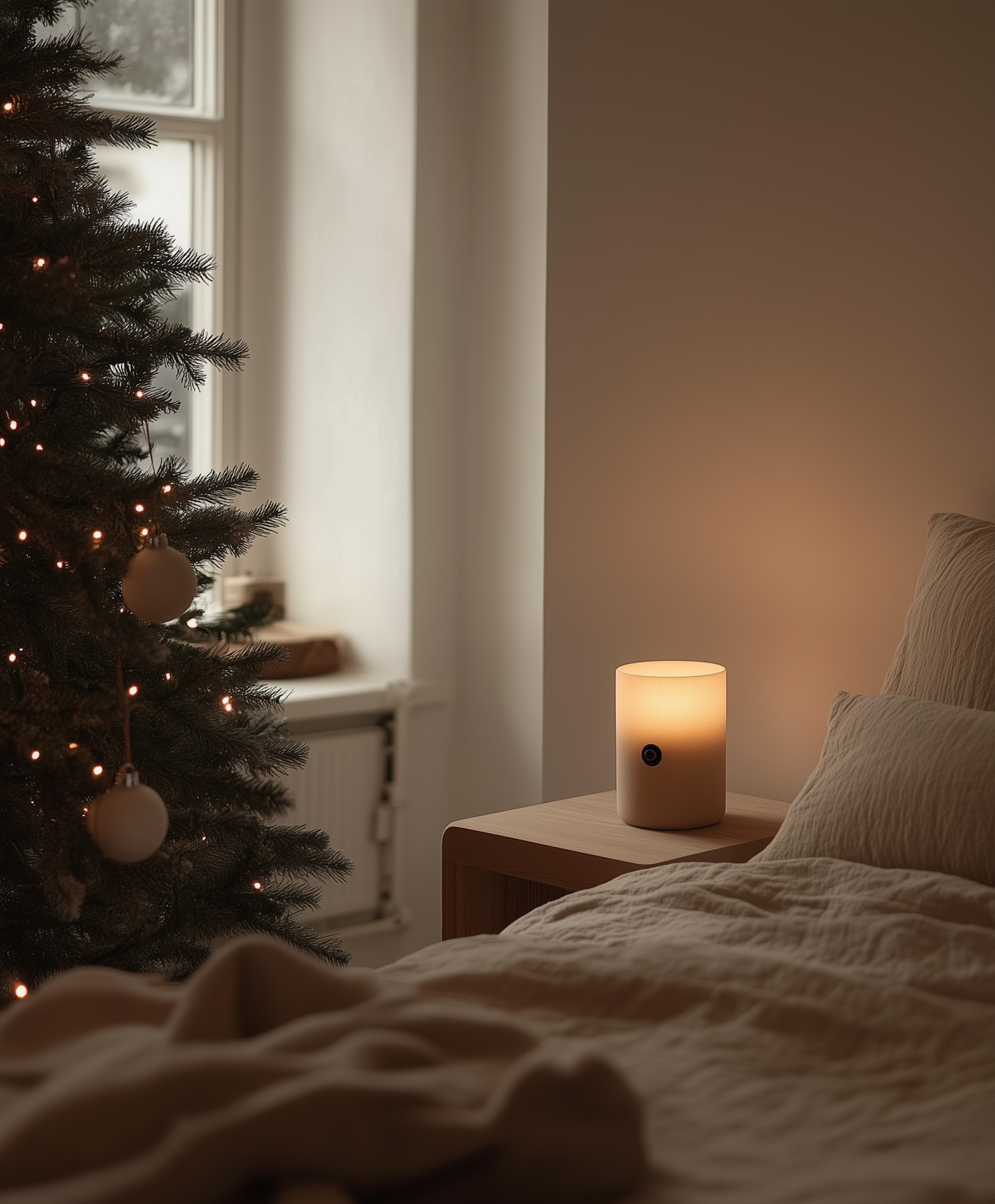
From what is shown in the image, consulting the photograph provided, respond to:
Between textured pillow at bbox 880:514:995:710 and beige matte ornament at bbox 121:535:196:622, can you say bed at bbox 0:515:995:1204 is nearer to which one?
textured pillow at bbox 880:514:995:710

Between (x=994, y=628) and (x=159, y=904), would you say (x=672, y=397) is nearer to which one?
(x=994, y=628)

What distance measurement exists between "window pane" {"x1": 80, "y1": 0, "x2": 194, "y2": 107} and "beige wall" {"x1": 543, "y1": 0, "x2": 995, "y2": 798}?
1.03 m

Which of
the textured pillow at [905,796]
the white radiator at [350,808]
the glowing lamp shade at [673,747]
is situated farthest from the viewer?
the white radiator at [350,808]

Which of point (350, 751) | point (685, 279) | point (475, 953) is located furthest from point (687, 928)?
point (350, 751)

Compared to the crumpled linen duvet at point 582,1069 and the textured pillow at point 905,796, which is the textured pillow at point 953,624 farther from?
the crumpled linen duvet at point 582,1069

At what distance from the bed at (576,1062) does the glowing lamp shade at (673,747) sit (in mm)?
602

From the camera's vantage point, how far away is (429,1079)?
0.85m

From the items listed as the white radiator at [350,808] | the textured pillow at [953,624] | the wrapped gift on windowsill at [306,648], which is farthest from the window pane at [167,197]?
the textured pillow at [953,624]

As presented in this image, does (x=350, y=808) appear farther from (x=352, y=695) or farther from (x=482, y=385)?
(x=482, y=385)

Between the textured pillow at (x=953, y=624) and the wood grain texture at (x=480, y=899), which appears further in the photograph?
the wood grain texture at (x=480, y=899)

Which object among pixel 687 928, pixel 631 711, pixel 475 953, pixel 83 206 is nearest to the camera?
pixel 475 953

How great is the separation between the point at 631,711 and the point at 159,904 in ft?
2.59

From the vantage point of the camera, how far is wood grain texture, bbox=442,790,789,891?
212 cm

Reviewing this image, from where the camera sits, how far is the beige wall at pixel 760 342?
228 cm
